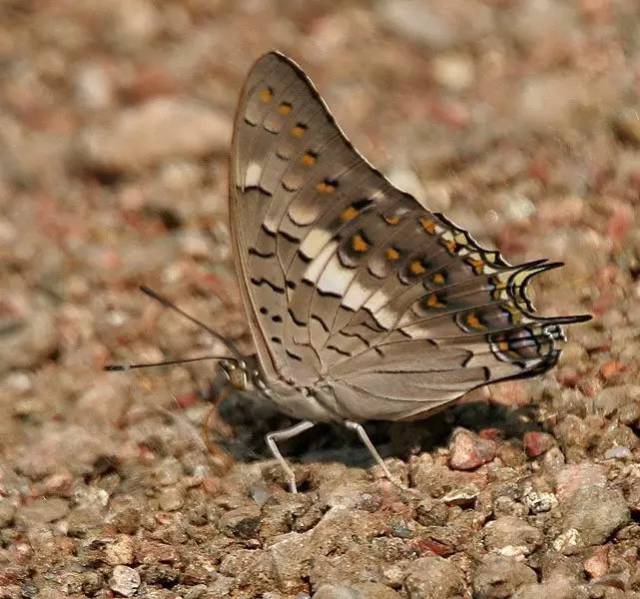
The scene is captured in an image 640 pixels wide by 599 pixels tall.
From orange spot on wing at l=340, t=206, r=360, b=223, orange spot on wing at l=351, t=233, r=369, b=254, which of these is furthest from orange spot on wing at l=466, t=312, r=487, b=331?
orange spot on wing at l=340, t=206, r=360, b=223

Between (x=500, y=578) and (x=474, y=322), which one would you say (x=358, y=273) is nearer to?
(x=474, y=322)

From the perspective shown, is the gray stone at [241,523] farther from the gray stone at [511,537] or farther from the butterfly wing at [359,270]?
the gray stone at [511,537]

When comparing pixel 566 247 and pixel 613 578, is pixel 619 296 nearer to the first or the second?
pixel 566 247

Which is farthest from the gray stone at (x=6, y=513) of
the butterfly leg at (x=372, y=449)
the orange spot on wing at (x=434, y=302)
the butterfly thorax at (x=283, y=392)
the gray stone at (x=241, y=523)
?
the orange spot on wing at (x=434, y=302)

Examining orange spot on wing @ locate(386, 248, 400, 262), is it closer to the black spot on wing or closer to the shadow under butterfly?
the shadow under butterfly

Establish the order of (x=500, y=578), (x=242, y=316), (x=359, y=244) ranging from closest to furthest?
(x=500, y=578)
(x=359, y=244)
(x=242, y=316)

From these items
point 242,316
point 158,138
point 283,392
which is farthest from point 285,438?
point 158,138

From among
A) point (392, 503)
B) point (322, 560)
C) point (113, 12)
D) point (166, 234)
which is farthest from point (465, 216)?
point (113, 12)
